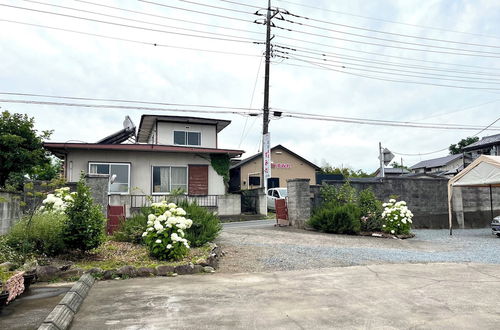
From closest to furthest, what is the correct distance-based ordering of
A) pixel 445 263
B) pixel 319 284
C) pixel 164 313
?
pixel 164 313 < pixel 319 284 < pixel 445 263

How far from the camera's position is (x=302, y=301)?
188 inches

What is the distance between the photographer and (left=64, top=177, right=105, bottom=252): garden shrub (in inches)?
268

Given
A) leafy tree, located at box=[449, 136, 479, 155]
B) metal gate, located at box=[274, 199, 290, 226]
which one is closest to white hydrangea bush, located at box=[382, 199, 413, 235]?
metal gate, located at box=[274, 199, 290, 226]

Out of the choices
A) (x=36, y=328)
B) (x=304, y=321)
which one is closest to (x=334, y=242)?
Answer: (x=304, y=321)

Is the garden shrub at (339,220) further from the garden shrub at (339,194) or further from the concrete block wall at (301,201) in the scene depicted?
the garden shrub at (339,194)

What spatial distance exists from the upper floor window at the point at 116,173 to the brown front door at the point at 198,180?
9.87 ft

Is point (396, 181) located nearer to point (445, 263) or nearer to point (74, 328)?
point (445, 263)

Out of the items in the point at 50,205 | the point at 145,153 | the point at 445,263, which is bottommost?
the point at 445,263

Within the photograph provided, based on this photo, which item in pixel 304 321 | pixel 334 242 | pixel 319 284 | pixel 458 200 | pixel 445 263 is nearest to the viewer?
pixel 304 321

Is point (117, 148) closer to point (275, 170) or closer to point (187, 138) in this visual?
point (187, 138)

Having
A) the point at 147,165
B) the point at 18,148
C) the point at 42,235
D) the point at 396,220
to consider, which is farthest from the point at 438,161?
the point at 42,235

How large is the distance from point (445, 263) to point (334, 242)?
342cm

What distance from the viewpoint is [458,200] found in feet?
56.5

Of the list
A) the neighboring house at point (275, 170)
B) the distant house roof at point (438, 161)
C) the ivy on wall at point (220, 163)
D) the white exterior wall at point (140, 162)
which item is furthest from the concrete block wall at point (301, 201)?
the distant house roof at point (438, 161)
